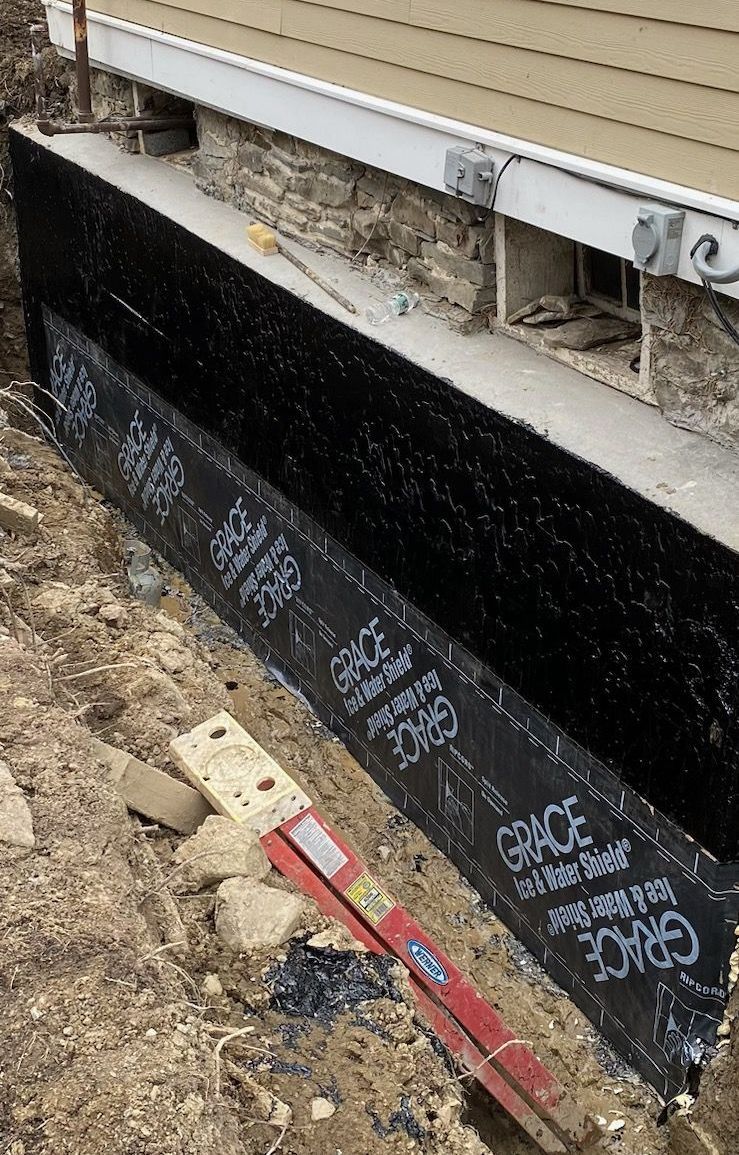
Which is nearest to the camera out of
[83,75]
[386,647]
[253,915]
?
[253,915]

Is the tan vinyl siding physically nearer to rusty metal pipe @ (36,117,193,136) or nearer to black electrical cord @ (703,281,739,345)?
black electrical cord @ (703,281,739,345)

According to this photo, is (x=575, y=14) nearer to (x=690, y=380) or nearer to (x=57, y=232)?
(x=690, y=380)

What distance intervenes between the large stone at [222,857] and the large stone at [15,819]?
1.49 feet

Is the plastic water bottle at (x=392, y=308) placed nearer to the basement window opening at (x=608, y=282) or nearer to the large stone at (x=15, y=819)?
the basement window opening at (x=608, y=282)

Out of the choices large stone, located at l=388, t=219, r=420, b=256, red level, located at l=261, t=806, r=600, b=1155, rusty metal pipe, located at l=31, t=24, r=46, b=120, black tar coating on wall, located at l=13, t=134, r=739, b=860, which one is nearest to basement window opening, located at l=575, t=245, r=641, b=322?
large stone, located at l=388, t=219, r=420, b=256

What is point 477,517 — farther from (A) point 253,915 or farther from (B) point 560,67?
(A) point 253,915

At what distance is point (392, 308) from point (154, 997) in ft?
12.1

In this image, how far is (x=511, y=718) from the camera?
15.9ft

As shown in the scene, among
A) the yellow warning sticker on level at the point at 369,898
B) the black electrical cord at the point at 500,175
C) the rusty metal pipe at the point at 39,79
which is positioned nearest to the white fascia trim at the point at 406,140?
the black electrical cord at the point at 500,175

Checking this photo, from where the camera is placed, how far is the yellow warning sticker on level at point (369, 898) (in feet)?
11.3

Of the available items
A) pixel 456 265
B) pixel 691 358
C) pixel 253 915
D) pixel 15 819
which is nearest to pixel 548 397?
pixel 691 358

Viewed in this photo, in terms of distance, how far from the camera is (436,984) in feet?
12.2

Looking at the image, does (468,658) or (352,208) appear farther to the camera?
(352,208)

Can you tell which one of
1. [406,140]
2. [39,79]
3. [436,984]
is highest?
[39,79]
